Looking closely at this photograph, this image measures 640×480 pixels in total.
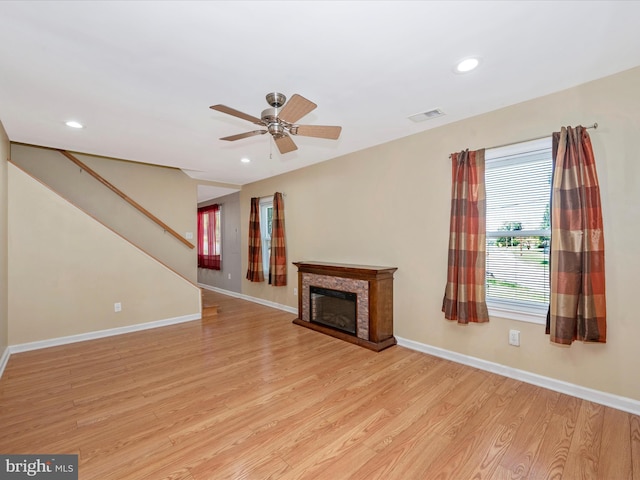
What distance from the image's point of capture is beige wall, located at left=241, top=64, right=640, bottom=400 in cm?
220

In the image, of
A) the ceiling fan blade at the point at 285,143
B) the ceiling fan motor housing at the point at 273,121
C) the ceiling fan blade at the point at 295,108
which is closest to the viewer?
the ceiling fan blade at the point at 295,108

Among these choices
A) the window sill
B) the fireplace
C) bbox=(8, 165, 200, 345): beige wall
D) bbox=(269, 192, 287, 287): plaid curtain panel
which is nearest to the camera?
the window sill

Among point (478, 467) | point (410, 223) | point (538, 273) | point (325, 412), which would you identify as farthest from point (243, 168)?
point (478, 467)

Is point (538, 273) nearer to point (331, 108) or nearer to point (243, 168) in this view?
point (331, 108)

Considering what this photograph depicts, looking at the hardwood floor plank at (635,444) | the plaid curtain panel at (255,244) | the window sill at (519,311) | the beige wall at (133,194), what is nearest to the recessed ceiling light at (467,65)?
the window sill at (519,311)

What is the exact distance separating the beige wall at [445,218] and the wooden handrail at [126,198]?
1920mm

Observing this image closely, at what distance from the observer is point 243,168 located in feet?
16.1

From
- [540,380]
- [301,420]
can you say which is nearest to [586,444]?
[540,380]

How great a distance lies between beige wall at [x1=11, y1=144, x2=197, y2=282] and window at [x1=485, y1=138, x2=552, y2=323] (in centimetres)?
485

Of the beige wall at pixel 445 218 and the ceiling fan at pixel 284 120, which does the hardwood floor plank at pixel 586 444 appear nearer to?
the beige wall at pixel 445 218

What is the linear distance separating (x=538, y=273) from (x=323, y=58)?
8.41 feet

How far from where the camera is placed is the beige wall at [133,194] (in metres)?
4.25

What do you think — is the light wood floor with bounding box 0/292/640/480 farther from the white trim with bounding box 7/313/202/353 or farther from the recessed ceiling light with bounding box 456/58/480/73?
the recessed ceiling light with bounding box 456/58/480/73

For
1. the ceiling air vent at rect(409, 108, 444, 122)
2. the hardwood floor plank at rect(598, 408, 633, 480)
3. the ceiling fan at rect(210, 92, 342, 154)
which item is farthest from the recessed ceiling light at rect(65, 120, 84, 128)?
the hardwood floor plank at rect(598, 408, 633, 480)
